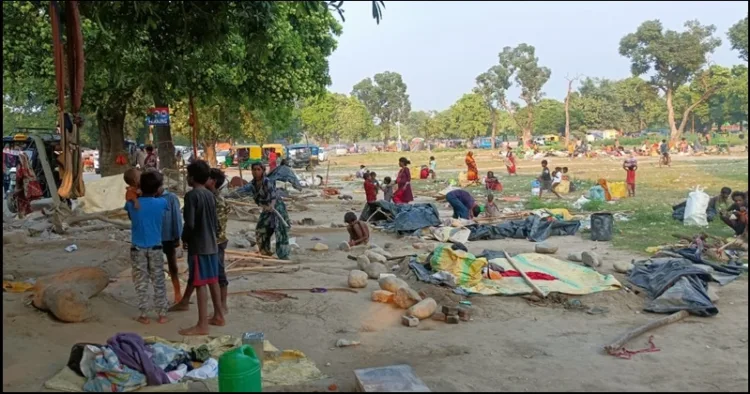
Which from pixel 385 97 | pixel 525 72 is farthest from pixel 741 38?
pixel 385 97

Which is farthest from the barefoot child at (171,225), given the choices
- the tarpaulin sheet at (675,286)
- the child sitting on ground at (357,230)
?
the tarpaulin sheet at (675,286)

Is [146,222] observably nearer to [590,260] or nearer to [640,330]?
[640,330]

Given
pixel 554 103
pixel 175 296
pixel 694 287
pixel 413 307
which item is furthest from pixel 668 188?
pixel 554 103

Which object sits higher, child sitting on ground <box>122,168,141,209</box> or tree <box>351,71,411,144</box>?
tree <box>351,71,411,144</box>

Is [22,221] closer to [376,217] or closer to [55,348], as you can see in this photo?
[376,217]

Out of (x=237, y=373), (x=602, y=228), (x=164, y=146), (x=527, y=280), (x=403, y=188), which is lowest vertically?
(x=527, y=280)

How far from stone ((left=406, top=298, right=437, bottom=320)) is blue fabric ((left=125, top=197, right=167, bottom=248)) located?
2762 mm

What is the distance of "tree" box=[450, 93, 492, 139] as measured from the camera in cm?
7669

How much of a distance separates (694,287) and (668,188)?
49.6 feet

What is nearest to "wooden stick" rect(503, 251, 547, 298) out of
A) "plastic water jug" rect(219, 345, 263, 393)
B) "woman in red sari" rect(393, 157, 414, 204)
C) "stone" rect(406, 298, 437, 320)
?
"stone" rect(406, 298, 437, 320)

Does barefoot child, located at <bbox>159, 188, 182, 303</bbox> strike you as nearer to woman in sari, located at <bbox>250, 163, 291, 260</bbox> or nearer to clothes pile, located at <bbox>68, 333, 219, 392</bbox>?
clothes pile, located at <bbox>68, 333, 219, 392</bbox>

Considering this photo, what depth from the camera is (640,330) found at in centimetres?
634

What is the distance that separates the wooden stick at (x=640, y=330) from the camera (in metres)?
5.88

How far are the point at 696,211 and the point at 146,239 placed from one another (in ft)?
37.3
